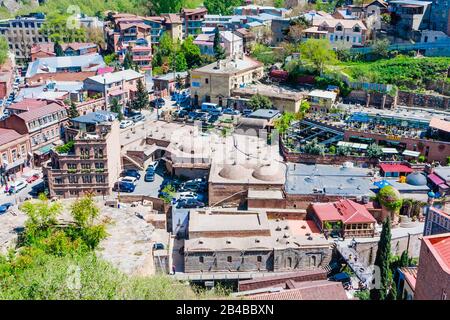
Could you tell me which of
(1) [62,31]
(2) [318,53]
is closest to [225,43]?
(2) [318,53]

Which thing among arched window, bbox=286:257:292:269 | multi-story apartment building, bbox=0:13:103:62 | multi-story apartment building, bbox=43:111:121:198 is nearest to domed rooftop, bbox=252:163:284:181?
arched window, bbox=286:257:292:269

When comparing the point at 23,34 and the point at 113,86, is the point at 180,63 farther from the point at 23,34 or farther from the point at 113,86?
the point at 23,34

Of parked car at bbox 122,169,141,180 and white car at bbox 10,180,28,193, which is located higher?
parked car at bbox 122,169,141,180

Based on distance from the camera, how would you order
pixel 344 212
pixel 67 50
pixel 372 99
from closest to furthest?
pixel 344 212 < pixel 372 99 < pixel 67 50

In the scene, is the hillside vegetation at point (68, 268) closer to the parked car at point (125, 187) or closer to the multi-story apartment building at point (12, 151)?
the parked car at point (125, 187)

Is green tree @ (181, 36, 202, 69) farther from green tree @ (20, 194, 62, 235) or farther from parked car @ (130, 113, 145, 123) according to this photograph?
green tree @ (20, 194, 62, 235)
